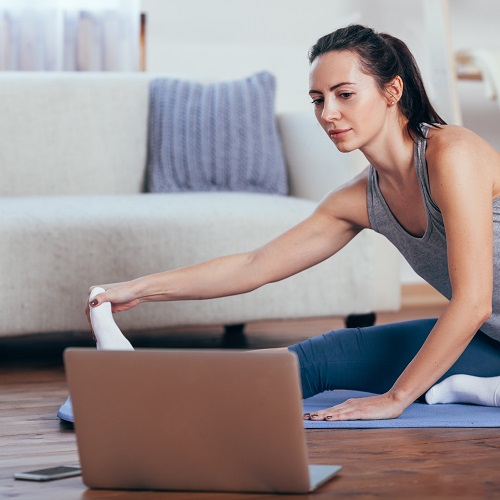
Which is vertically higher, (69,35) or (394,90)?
(69,35)

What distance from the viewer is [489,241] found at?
147 cm

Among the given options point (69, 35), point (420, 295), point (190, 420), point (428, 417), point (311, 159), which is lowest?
point (420, 295)

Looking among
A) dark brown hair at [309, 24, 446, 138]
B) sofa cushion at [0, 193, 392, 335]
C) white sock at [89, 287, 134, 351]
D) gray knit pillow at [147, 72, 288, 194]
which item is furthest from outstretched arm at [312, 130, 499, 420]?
gray knit pillow at [147, 72, 288, 194]

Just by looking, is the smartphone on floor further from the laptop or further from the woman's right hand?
the woman's right hand

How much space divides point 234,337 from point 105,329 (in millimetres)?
1190

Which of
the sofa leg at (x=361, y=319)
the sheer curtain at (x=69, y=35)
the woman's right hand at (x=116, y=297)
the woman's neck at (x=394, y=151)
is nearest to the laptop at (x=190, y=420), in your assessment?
the woman's right hand at (x=116, y=297)

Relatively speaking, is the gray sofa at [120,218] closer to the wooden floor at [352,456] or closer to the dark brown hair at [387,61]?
the wooden floor at [352,456]

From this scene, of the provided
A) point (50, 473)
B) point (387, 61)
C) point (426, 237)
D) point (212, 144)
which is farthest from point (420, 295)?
point (50, 473)

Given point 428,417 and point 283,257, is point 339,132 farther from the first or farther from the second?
point 428,417

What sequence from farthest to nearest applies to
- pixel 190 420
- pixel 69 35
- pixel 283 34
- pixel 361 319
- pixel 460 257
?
pixel 283 34
pixel 69 35
pixel 361 319
pixel 460 257
pixel 190 420

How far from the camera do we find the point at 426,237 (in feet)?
5.23

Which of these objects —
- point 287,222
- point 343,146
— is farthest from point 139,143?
point 343,146

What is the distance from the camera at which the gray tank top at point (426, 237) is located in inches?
61.2

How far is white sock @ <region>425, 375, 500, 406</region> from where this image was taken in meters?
1.64
